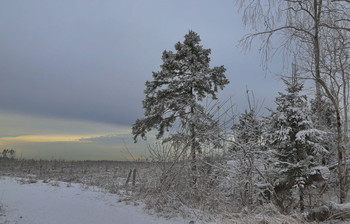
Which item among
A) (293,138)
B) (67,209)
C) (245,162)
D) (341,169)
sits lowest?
(67,209)

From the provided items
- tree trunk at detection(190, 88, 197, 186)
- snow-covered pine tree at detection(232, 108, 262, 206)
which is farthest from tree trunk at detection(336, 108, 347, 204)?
tree trunk at detection(190, 88, 197, 186)

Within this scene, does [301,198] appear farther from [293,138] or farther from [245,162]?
[245,162]

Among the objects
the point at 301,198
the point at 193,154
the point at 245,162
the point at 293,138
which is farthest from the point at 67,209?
the point at 293,138

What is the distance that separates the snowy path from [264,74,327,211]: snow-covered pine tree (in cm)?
493

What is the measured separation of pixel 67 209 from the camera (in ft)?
20.9

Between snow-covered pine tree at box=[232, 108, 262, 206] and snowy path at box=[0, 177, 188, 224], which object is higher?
snow-covered pine tree at box=[232, 108, 262, 206]

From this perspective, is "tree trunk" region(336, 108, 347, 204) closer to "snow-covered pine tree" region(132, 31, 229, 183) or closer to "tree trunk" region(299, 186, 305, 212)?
"tree trunk" region(299, 186, 305, 212)

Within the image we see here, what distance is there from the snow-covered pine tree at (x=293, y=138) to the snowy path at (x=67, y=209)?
194 inches

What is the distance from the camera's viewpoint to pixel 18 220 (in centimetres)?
545

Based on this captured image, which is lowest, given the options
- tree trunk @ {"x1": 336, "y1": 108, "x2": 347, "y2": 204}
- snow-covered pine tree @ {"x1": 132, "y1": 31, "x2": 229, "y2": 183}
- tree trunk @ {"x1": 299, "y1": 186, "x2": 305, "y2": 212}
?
tree trunk @ {"x1": 299, "y1": 186, "x2": 305, "y2": 212}

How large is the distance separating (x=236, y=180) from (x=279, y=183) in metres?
3.91

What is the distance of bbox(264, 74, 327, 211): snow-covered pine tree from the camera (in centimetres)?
884

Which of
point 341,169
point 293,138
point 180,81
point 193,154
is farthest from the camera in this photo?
point 180,81

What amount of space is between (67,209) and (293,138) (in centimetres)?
771
